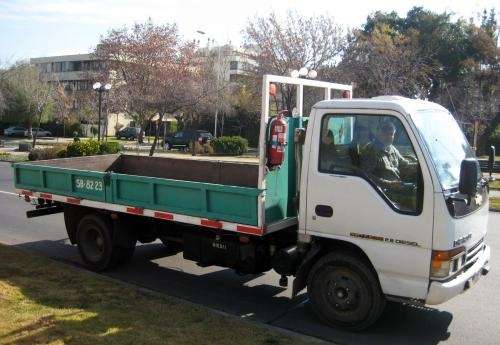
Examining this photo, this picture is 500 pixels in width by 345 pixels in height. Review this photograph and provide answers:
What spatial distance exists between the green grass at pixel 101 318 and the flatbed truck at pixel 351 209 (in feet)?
2.68

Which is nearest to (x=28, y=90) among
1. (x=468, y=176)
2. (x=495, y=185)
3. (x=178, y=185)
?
(x=495, y=185)

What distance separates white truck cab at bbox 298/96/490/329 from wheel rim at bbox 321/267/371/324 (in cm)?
1

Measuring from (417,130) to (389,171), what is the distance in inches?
18.0

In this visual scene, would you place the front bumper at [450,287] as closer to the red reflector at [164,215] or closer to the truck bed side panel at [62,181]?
the red reflector at [164,215]

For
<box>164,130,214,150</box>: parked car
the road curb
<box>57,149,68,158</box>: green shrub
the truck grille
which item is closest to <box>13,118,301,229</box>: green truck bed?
the road curb

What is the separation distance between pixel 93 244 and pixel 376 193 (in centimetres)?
439

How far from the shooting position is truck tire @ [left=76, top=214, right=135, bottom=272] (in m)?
7.62

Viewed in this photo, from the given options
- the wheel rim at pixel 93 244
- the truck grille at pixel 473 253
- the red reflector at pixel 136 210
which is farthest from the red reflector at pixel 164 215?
the truck grille at pixel 473 253

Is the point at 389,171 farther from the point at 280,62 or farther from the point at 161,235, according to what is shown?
the point at 280,62

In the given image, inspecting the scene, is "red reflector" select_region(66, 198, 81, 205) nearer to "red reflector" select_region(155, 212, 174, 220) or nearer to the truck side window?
"red reflector" select_region(155, 212, 174, 220)

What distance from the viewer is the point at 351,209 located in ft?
17.8

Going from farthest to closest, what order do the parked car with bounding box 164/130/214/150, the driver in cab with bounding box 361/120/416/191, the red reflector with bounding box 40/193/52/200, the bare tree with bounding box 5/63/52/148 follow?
the bare tree with bounding box 5/63/52/148, the parked car with bounding box 164/130/214/150, the red reflector with bounding box 40/193/52/200, the driver in cab with bounding box 361/120/416/191

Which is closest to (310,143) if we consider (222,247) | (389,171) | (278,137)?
(278,137)

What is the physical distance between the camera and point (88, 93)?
54.2m
